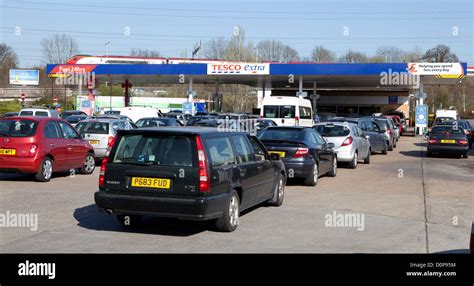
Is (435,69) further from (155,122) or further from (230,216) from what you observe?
(230,216)

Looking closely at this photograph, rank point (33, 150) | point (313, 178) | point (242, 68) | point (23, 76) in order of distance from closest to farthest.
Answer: point (33, 150), point (313, 178), point (242, 68), point (23, 76)

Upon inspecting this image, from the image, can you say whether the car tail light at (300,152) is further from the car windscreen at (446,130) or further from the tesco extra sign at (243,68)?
the tesco extra sign at (243,68)

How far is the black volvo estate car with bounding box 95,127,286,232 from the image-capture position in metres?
8.50

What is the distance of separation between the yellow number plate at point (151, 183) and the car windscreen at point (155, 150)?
239 millimetres

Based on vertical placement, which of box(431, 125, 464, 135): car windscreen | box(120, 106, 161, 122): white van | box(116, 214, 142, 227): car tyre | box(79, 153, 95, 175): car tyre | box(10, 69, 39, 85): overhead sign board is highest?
box(10, 69, 39, 85): overhead sign board

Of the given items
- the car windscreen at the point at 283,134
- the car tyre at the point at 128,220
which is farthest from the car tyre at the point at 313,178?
the car tyre at the point at 128,220

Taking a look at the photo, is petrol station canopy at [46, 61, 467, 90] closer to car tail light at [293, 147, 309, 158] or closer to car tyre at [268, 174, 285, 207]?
car tail light at [293, 147, 309, 158]

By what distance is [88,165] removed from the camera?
1688 cm

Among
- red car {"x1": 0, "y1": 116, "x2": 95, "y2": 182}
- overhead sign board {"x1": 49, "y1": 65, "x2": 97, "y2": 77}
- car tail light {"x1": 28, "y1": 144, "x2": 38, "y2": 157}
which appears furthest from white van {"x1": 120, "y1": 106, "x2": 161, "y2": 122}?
car tail light {"x1": 28, "y1": 144, "x2": 38, "y2": 157}

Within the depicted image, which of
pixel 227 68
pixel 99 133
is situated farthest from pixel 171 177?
pixel 227 68

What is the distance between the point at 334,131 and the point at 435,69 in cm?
2173

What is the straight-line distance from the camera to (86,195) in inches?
501
